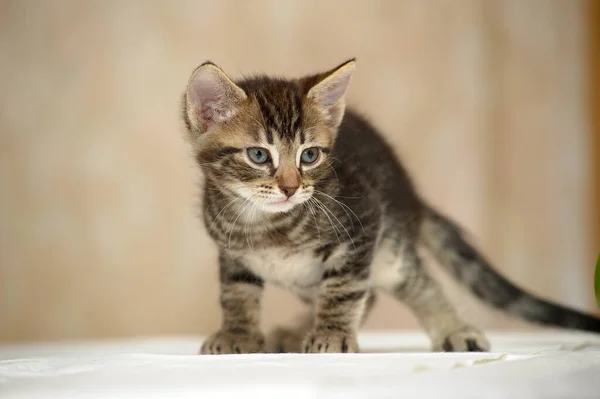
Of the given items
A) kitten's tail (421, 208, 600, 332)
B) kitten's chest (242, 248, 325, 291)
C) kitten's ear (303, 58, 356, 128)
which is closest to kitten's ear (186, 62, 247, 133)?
kitten's ear (303, 58, 356, 128)

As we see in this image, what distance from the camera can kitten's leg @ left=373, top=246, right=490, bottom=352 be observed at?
1.72 m

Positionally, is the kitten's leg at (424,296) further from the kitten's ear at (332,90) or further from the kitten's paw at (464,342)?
the kitten's ear at (332,90)

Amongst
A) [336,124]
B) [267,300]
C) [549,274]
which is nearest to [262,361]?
[336,124]

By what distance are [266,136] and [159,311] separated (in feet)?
3.83

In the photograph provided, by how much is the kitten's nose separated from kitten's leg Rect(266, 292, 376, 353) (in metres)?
0.50

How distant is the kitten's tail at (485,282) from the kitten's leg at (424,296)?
13cm

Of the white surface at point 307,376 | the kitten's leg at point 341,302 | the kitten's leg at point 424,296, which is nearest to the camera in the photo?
the white surface at point 307,376

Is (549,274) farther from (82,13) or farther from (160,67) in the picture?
(82,13)

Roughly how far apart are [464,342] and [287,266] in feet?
1.53

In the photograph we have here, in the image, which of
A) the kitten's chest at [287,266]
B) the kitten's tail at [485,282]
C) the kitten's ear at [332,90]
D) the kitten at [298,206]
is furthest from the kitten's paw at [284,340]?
the kitten's ear at [332,90]

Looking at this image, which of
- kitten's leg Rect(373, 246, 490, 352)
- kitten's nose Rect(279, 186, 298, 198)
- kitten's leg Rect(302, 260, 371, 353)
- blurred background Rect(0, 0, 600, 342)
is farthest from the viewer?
blurred background Rect(0, 0, 600, 342)

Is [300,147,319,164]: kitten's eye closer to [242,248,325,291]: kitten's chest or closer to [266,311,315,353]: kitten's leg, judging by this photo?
[242,248,325,291]: kitten's chest

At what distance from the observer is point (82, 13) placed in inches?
90.6

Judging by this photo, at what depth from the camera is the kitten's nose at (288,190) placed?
140 centimetres
